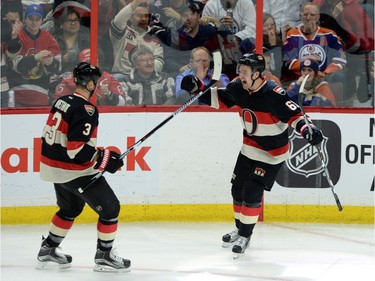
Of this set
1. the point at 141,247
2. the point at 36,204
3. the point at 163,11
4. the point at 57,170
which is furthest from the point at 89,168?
the point at 163,11

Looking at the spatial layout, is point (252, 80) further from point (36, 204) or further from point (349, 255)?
point (36, 204)

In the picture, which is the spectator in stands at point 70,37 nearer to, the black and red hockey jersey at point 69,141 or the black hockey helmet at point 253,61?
the black hockey helmet at point 253,61

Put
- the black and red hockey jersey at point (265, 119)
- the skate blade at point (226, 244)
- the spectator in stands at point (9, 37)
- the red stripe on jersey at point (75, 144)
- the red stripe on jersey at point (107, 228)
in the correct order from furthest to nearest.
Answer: the spectator in stands at point (9, 37)
the skate blade at point (226, 244)
the black and red hockey jersey at point (265, 119)
the red stripe on jersey at point (107, 228)
the red stripe on jersey at point (75, 144)

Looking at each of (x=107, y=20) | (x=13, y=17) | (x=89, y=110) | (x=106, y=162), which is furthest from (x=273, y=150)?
(x=13, y=17)

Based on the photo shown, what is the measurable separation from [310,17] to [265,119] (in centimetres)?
151

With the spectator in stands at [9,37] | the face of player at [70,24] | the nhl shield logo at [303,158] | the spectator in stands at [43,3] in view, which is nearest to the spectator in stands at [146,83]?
the face of player at [70,24]

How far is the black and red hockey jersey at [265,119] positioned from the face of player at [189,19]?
120cm

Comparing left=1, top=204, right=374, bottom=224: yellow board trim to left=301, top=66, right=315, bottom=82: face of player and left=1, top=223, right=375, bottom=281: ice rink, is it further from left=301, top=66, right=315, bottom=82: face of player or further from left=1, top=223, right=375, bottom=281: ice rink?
left=301, top=66, right=315, bottom=82: face of player

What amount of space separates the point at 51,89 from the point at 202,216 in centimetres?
141

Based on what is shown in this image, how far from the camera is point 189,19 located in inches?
267

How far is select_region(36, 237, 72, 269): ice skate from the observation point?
205 inches

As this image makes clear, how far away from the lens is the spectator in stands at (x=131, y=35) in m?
6.75

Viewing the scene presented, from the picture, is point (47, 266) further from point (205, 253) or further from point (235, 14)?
point (235, 14)

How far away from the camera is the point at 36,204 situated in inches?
256
